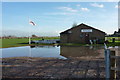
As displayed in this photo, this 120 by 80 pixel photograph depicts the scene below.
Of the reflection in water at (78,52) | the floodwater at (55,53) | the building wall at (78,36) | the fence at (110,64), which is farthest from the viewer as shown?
the building wall at (78,36)

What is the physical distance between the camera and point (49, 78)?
5684 mm

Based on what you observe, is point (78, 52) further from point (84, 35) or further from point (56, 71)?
point (84, 35)

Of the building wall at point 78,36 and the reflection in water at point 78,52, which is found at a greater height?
the building wall at point 78,36

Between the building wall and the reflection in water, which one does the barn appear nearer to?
the building wall

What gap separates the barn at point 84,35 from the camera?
1158 inches

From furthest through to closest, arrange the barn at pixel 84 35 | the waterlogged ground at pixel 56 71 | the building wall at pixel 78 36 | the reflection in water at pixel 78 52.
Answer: the building wall at pixel 78 36, the barn at pixel 84 35, the reflection in water at pixel 78 52, the waterlogged ground at pixel 56 71

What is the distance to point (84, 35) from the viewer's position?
3028cm

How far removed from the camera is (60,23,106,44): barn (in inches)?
1158

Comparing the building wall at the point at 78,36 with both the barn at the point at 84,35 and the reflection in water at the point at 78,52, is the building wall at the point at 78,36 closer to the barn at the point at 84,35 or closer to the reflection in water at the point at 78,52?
the barn at the point at 84,35

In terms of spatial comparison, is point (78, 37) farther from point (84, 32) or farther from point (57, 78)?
point (57, 78)

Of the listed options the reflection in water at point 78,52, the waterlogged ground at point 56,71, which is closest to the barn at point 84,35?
the reflection in water at point 78,52

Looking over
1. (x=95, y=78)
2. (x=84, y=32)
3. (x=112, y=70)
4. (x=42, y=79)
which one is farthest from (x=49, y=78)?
(x=84, y=32)

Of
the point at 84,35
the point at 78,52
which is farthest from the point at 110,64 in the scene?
the point at 84,35

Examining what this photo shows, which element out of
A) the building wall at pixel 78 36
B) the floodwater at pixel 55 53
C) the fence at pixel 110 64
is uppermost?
the building wall at pixel 78 36
